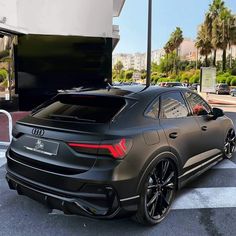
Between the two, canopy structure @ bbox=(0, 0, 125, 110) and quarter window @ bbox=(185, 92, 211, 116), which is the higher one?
canopy structure @ bbox=(0, 0, 125, 110)

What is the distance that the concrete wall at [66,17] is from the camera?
1299 centimetres

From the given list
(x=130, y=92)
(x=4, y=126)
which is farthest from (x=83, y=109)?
(x=4, y=126)

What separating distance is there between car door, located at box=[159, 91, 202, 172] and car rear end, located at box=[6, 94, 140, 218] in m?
0.65

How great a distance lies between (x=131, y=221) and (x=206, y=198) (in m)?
1.28

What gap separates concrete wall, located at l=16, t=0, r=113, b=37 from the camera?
12992mm

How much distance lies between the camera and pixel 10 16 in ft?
39.3

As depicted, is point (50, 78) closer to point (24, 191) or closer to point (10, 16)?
point (10, 16)

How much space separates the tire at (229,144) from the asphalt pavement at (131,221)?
156cm

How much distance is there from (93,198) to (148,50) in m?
11.0

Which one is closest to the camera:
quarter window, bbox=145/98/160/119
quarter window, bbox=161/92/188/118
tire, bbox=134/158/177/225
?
tire, bbox=134/158/177/225

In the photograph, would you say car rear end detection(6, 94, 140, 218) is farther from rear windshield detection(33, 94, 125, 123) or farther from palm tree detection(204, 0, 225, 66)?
palm tree detection(204, 0, 225, 66)

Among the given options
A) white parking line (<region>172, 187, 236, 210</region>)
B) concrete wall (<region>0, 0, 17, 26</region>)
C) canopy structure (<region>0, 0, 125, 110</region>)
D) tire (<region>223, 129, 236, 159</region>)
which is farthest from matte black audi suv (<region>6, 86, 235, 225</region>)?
canopy structure (<region>0, 0, 125, 110</region>)

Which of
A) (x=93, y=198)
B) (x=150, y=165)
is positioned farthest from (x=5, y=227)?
(x=150, y=165)

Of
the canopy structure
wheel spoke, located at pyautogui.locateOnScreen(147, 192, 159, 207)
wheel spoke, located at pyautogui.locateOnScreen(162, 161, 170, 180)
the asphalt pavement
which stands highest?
the canopy structure
